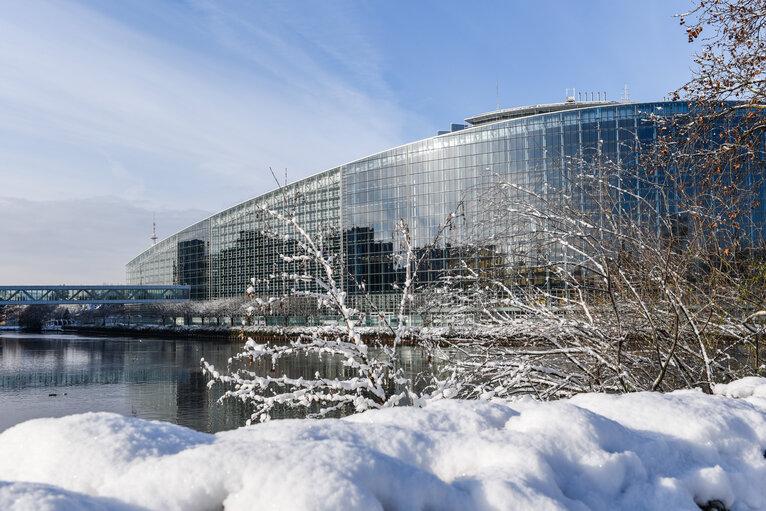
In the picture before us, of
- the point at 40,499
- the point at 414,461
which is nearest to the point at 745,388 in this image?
the point at 414,461

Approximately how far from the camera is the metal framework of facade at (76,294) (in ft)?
302

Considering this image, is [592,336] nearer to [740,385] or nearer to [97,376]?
[740,385]

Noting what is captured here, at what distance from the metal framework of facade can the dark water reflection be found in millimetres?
45960

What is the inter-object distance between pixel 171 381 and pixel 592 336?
32.1 m

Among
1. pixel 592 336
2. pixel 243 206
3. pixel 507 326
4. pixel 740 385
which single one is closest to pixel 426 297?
pixel 507 326

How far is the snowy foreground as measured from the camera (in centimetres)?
185

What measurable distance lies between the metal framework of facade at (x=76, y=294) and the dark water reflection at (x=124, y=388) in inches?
1809

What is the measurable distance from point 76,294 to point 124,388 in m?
75.1

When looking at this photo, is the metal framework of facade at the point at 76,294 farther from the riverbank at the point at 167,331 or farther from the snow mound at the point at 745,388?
the snow mound at the point at 745,388

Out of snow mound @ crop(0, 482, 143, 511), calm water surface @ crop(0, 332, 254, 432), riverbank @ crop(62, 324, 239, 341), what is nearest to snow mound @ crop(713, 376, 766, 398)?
snow mound @ crop(0, 482, 143, 511)

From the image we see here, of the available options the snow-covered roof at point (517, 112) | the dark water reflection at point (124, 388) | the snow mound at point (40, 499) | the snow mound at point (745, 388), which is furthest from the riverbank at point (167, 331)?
the snow mound at point (40, 499)

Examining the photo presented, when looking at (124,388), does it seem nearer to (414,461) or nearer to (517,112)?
(414,461)

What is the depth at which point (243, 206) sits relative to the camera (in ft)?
327

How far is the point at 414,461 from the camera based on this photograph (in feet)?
7.80
